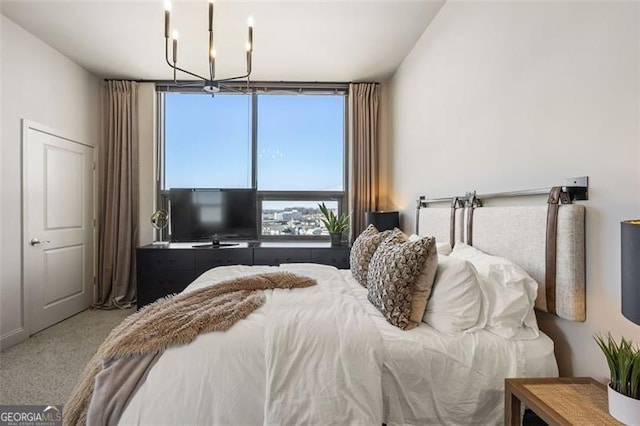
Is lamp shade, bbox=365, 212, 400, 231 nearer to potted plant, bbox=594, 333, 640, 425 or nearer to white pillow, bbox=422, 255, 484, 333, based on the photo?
white pillow, bbox=422, 255, 484, 333

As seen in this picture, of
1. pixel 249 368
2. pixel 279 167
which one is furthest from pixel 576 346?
pixel 279 167

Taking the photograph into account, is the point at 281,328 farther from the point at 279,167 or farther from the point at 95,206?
the point at 95,206

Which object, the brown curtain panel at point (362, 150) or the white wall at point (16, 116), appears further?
the brown curtain panel at point (362, 150)

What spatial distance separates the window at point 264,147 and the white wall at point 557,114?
1881 mm

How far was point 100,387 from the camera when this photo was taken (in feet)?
3.89

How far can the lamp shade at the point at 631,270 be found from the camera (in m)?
0.79

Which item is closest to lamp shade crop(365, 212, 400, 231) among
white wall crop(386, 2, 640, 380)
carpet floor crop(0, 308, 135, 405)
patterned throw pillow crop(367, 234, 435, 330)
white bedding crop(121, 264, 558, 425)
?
white wall crop(386, 2, 640, 380)

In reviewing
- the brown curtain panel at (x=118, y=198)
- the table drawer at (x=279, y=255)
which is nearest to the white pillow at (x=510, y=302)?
the table drawer at (x=279, y=255)

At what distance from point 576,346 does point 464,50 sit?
1.92 m

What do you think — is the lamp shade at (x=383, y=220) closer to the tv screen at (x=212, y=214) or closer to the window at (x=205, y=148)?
the tv screen at (x=212, y=214)

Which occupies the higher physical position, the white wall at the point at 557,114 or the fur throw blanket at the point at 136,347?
the white wall at the point at 557,114

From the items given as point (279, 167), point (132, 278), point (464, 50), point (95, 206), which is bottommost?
point (132, 278)

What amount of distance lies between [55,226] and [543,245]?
420 cm
